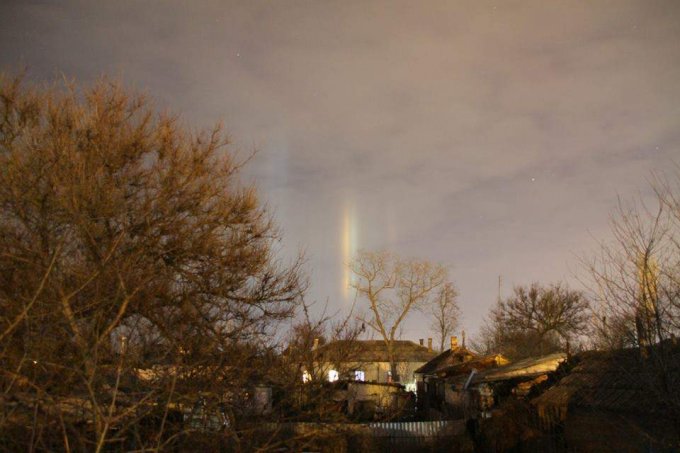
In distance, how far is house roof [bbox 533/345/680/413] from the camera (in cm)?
730

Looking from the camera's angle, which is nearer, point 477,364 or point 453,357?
point 477,364

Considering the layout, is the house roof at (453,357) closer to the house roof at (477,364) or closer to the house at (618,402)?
the house roof at (477,364)

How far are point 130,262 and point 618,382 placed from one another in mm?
8786

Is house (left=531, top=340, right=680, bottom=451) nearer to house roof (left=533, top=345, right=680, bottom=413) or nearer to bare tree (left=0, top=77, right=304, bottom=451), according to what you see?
house roof (left=533, top=345, right=680, bottom=413)

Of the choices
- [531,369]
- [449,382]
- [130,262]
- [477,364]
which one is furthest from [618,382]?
[477,364]

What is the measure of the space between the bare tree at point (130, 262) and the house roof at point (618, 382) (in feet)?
17.0

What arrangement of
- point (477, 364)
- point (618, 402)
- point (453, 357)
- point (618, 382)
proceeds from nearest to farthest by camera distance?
1. point (618, 402)
2. point (618, 382)
3. point (477, 364)
4. point (453, 357)

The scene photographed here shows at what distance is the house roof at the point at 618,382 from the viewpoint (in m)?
7.30

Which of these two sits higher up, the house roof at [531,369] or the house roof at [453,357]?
the house roof at [453,357]

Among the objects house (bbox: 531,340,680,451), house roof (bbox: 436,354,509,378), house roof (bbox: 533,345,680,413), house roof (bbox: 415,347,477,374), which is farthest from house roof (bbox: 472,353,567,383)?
house roof (bbox: 415,347,477,374)

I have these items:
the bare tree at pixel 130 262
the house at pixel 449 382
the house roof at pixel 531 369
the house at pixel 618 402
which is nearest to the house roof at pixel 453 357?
the house at pixel 449 382

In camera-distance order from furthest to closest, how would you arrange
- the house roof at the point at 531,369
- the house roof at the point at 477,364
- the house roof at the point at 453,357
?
1. the house roof at the point at 453,357
2. the house roof at the point at 477,364
3. the house roof at the point at 531,369

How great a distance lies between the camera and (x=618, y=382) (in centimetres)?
1102

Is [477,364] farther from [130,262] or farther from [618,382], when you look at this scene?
[130,262]
